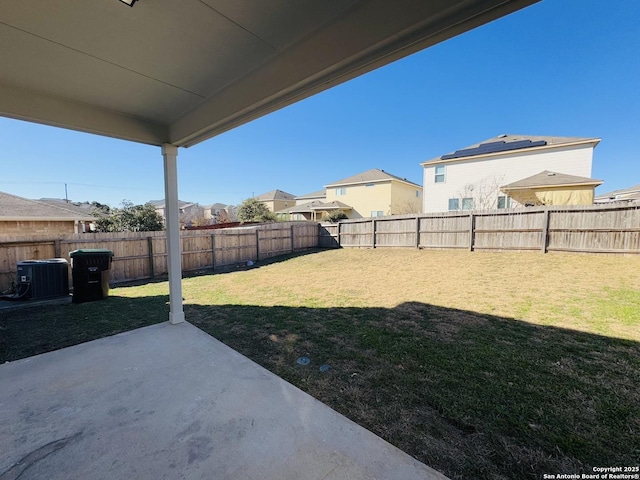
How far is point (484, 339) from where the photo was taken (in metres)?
3.32

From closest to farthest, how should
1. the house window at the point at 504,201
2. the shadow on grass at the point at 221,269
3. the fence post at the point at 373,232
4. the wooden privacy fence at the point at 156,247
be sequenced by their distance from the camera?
the wooden privacy fence at the point at 156,247 < the shadow on grass at the point at 221,269 < the fence post at the point at 373,232 < the house window at the point at 504,201

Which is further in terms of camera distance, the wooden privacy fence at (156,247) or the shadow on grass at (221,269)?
the shadow on grass at (221,269)

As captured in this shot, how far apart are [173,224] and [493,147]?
16551 millimetres

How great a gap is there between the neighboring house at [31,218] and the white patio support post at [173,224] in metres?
11.0

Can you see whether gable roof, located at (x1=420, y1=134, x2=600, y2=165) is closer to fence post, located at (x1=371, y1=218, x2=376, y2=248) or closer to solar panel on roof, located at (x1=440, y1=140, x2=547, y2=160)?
solar panel on roof, located at (x1=440, y1=140, x2=547, y2=160)

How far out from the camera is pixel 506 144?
14.2 m

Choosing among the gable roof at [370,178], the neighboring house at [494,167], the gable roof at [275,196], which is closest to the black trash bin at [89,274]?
the neighboring house at [494,167]

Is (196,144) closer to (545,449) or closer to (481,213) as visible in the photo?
(545,449)

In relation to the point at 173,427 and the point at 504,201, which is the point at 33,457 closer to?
the point at 173,427

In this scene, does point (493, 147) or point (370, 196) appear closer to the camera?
point (493, 147)

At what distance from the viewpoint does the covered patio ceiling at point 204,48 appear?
5.04 ft

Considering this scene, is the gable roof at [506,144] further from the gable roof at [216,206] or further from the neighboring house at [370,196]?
the gable roof at [216,206]

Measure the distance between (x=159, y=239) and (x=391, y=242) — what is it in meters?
9.18

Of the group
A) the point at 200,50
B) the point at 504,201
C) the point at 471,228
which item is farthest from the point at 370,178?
the point at 200,50
